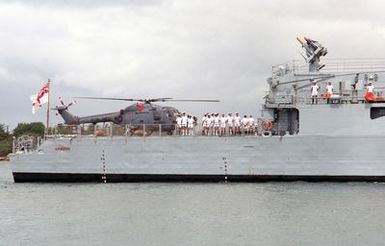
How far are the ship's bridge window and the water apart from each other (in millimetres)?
3380

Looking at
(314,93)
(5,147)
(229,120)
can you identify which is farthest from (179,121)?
(5,147)

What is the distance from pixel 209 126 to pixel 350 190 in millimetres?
7800

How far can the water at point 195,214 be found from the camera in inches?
821

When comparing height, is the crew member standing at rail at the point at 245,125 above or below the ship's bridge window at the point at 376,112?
below

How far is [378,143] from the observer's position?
31703 millimetres

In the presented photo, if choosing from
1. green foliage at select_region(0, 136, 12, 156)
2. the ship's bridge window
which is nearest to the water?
the ship's bridge window

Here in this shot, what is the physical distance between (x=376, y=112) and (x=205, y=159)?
820 centimetres

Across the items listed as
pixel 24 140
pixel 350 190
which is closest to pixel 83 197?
pixel 24 140

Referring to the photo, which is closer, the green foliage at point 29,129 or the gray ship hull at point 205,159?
the gray ship hull at point 205,159

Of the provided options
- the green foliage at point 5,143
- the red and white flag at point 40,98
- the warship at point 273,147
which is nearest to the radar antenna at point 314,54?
the warship at point 273,147

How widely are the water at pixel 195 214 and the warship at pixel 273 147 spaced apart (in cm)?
81

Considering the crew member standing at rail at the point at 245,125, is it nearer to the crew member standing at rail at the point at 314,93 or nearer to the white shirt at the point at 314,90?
the crew member standing at rail at the point at 314,93

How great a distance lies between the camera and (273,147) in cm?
3244

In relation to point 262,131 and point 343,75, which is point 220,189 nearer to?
point 262,131
